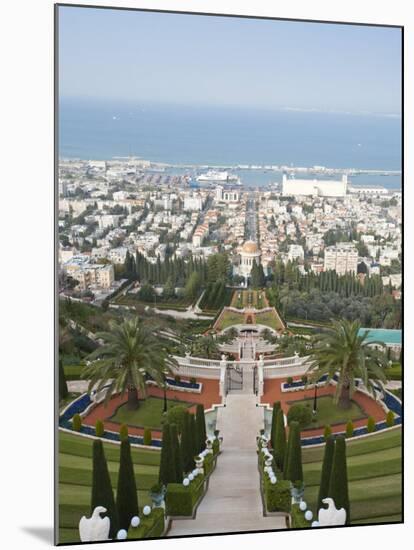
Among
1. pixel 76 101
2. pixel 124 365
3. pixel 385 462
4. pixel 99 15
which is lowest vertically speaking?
pixel 385 462

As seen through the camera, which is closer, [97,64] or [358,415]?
[97,64]

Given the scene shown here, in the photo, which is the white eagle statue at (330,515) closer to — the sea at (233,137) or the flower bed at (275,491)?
the flower bed at (275,491)

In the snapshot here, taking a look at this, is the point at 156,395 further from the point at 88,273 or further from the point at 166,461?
the point at 88,273

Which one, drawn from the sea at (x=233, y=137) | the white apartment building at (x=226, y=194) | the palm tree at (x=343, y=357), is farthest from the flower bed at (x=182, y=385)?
the sea at (x=233, y=137)

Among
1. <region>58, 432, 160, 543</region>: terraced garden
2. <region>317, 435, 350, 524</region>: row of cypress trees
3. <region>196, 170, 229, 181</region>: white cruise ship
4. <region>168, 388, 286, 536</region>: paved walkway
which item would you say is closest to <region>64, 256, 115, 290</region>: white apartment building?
<region>196, 170, 229, 181</region>: white cruise ship

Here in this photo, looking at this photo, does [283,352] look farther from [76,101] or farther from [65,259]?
[76,101]

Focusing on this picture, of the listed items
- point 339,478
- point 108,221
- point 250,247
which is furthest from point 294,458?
point 108,221

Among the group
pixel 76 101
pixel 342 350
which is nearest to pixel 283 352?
pixel 342 350
